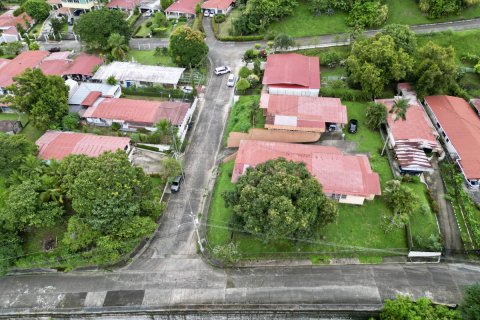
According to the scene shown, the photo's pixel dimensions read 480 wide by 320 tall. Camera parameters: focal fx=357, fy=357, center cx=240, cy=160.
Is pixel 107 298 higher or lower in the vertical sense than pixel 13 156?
lower

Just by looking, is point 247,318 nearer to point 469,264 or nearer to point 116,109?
point 469,264

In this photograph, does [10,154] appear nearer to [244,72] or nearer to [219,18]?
[244,72]

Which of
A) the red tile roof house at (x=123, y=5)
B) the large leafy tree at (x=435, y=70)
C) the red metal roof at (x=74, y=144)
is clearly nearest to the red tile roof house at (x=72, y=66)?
the red metal roof at (x=74, y=144)

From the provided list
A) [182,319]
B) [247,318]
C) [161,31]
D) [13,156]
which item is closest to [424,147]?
[247,318]

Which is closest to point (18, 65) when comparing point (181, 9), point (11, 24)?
point (11, 24)

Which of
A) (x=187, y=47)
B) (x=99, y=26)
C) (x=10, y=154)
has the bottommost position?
(x=10, y=154)

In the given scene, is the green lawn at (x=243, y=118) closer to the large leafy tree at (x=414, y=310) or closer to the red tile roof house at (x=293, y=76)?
the red tile roof house at (x=293, y=76)
